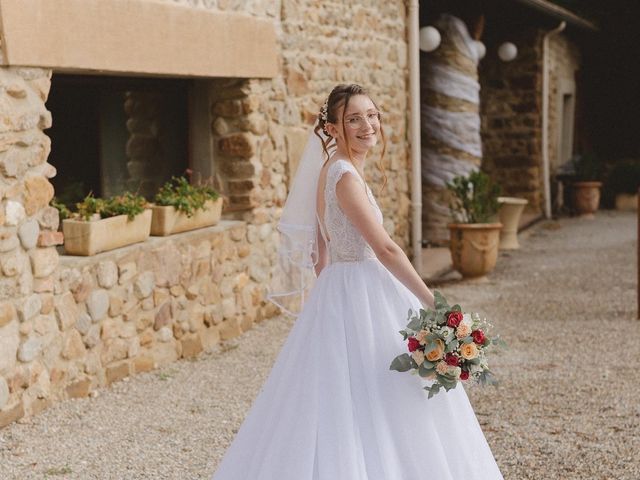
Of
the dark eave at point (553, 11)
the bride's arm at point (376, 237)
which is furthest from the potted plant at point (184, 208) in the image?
the dark eave at point (553, 11)

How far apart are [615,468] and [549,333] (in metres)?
2.75

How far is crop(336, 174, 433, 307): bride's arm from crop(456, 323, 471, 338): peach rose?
0.50ft

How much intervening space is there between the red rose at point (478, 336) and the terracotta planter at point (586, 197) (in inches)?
472

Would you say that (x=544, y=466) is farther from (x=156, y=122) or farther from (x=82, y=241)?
(x=156, y=122)

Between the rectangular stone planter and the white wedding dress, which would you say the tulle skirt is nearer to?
the white wedding dress

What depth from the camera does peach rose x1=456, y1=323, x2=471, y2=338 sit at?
290 cm

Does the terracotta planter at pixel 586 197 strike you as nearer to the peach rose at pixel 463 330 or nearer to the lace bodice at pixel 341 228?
the lace bodice at pixel 341 228

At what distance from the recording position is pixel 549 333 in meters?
6.64

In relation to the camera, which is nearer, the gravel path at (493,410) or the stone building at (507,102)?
the gravel path at (493,410)

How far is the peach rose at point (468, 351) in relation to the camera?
290 cm

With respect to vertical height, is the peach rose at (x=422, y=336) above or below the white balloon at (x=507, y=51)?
below

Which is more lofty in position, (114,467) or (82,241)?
(82,241)

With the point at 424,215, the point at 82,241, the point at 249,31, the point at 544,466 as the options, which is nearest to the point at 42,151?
the point at 82,241

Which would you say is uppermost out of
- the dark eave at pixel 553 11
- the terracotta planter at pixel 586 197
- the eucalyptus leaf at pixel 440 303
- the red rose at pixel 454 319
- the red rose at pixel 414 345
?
the dark eave at pixel 553 11
